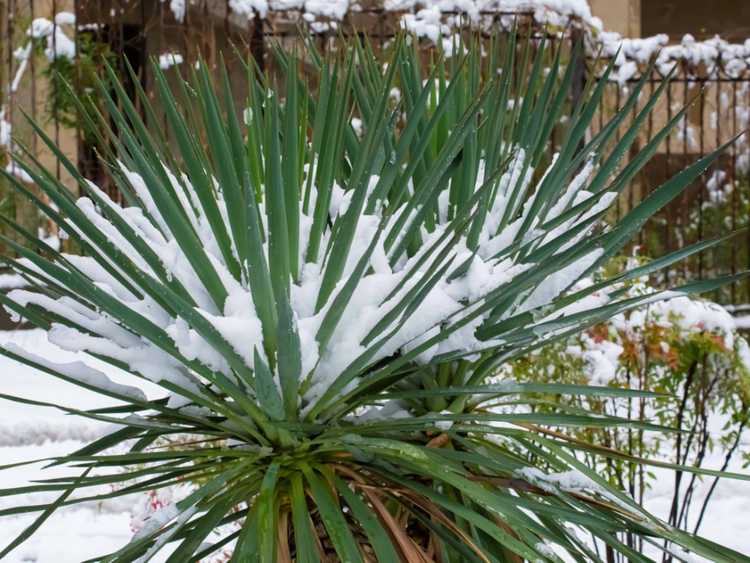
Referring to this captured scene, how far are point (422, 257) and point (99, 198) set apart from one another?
0.45 metres

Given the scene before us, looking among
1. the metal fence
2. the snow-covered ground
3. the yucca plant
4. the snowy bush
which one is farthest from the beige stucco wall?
the yucca plant

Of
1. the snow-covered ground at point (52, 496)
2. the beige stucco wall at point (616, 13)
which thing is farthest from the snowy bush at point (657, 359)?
the beige stucco wall at point (616, 13)

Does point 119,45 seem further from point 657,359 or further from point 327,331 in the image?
point 327,331

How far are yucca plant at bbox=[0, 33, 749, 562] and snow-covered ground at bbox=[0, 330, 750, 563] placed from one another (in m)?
2.33

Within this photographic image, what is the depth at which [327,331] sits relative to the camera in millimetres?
1189

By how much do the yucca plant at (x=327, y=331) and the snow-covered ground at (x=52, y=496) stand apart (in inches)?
91.9

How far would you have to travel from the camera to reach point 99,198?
1308mm

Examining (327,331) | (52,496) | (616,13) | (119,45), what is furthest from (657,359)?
(616,13)

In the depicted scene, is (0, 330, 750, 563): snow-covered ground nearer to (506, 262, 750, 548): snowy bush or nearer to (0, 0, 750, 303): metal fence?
(506, 262, 750, 548): snowy bush

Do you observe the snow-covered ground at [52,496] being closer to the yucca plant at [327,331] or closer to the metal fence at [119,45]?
the metal fence at [119,45]

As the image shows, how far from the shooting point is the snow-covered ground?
12.1 ft

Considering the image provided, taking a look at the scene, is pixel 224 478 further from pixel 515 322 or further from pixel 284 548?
pixel 515 322

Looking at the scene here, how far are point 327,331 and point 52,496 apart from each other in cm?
316

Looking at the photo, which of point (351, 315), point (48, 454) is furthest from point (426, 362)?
point (48, 454)
